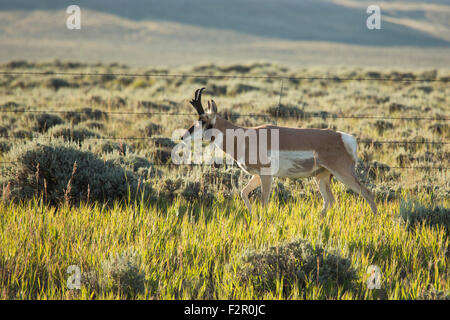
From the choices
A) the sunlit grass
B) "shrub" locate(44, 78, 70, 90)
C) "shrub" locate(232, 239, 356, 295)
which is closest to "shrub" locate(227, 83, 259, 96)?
"shrub" locate(44, 78, 70, 90)

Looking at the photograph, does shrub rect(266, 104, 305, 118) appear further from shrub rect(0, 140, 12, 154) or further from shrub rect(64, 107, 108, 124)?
shrub rect(0, 140, 12, 154)

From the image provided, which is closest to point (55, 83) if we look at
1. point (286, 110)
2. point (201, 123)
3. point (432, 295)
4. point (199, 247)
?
point (286, 110)

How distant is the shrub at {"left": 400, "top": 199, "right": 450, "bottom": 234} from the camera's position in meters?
5.47

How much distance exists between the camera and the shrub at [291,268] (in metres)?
4.14

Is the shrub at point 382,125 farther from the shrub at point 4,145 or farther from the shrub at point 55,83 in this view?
the shrub at point 55,83

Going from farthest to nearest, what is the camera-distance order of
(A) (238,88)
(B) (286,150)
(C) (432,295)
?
(A) (238,88)
(B) (286,150)
(C) (432,295)

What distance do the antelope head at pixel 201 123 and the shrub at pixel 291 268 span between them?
2.11 metres

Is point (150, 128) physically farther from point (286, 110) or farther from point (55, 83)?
point (55, 83)

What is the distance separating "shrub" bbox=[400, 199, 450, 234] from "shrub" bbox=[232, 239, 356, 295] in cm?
163

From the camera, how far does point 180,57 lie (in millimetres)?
119500

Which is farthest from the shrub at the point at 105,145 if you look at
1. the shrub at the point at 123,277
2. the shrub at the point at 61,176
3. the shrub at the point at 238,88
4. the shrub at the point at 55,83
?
the shrub at the point at 55,83

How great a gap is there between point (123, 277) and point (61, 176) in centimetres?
312

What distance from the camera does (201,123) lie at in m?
6.09
